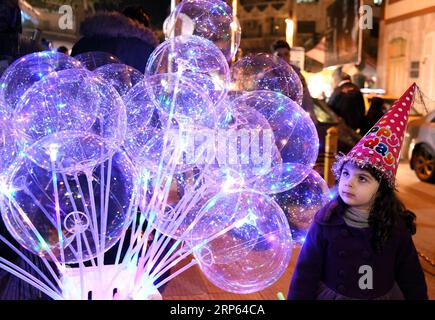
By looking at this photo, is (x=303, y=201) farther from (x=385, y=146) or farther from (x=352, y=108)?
(x=352, y=108)

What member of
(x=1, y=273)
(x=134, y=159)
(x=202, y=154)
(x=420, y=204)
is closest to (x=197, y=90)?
(x=202, y=154)

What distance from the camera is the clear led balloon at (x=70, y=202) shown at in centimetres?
183

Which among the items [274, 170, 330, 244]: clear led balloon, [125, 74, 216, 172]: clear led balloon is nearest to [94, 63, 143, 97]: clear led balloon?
[125, 74, 216, 172]: clear led balloon

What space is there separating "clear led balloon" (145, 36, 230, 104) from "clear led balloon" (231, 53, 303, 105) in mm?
602

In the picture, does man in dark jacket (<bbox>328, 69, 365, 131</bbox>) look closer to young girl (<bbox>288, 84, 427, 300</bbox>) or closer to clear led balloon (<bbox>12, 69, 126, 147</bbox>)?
young girl (<bbox>288, 84, 427, 300</bbox>)

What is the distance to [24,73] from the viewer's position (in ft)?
7.34

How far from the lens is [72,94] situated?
192 centimetres

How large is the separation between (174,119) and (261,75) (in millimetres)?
962

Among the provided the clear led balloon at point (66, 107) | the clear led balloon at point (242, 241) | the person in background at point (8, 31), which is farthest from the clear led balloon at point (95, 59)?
the clear led balloon at point (242, 241)

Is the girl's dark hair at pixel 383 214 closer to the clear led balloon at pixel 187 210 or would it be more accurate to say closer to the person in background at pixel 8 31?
the clear led balloon at pixel 187 210

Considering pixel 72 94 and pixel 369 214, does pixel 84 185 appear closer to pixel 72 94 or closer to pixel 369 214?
pixel 72 94

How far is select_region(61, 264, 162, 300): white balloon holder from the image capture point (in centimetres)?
197

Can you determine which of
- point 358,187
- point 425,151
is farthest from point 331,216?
point 425,151

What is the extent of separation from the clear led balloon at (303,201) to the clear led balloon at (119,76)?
38.3 inches
